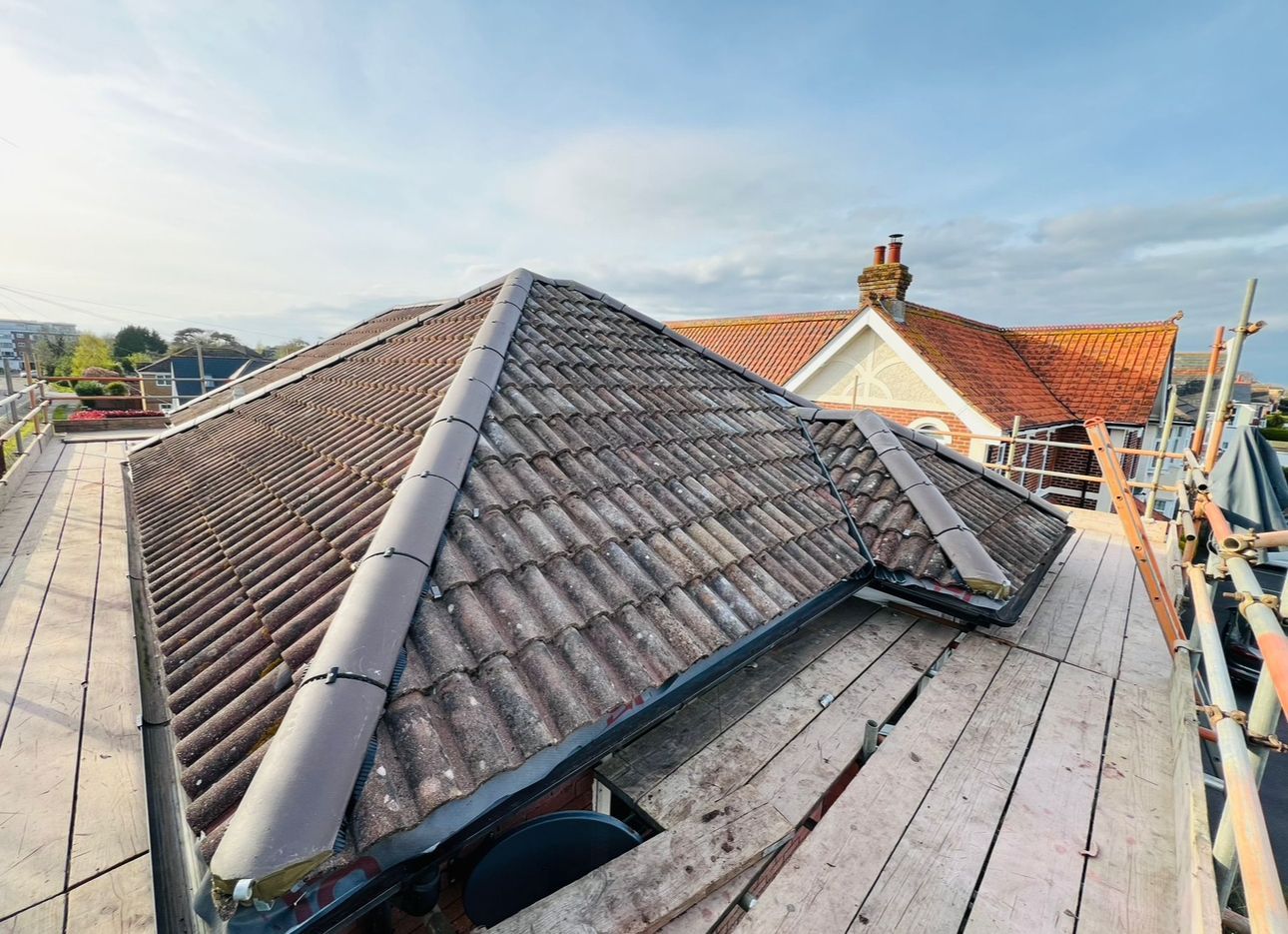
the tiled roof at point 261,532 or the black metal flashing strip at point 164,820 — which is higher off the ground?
the tiled roof at point 261,532

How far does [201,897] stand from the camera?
1.53 m

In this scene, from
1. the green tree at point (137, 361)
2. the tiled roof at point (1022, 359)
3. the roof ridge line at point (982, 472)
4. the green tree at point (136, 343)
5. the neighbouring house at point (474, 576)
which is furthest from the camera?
the green tree at point (136, 343)

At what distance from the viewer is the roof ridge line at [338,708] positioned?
4.64ft

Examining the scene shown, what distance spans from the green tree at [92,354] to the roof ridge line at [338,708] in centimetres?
5936

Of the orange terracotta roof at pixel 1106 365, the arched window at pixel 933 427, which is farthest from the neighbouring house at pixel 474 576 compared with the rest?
the orange terracotta roof at pixel 1106 365

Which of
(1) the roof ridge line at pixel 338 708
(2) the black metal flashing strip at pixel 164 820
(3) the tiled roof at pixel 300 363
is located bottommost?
(2) the black metal flashing strip at pixel 164 820

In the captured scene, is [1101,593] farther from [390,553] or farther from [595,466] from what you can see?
[390,553]

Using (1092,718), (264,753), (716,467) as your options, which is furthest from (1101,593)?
(264,753)

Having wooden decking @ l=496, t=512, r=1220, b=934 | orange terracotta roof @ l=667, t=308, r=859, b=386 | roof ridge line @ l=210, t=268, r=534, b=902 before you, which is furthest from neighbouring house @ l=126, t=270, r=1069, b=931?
orange terracotta roof @ l=667, t=308, r=859, b=386

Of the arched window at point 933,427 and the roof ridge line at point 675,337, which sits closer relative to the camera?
the roof ridge line at point 675,337

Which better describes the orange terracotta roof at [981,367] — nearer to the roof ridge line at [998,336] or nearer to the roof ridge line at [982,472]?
the roof ridge line at [998,336]

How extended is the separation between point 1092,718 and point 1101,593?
→ 2.46 m

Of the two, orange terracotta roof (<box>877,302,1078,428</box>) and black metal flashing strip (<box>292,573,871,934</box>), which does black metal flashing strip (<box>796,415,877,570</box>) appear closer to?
black metal flashing strip (<box>292,573,871,934</box>)

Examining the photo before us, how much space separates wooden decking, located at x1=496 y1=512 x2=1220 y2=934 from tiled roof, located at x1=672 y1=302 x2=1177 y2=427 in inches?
432
